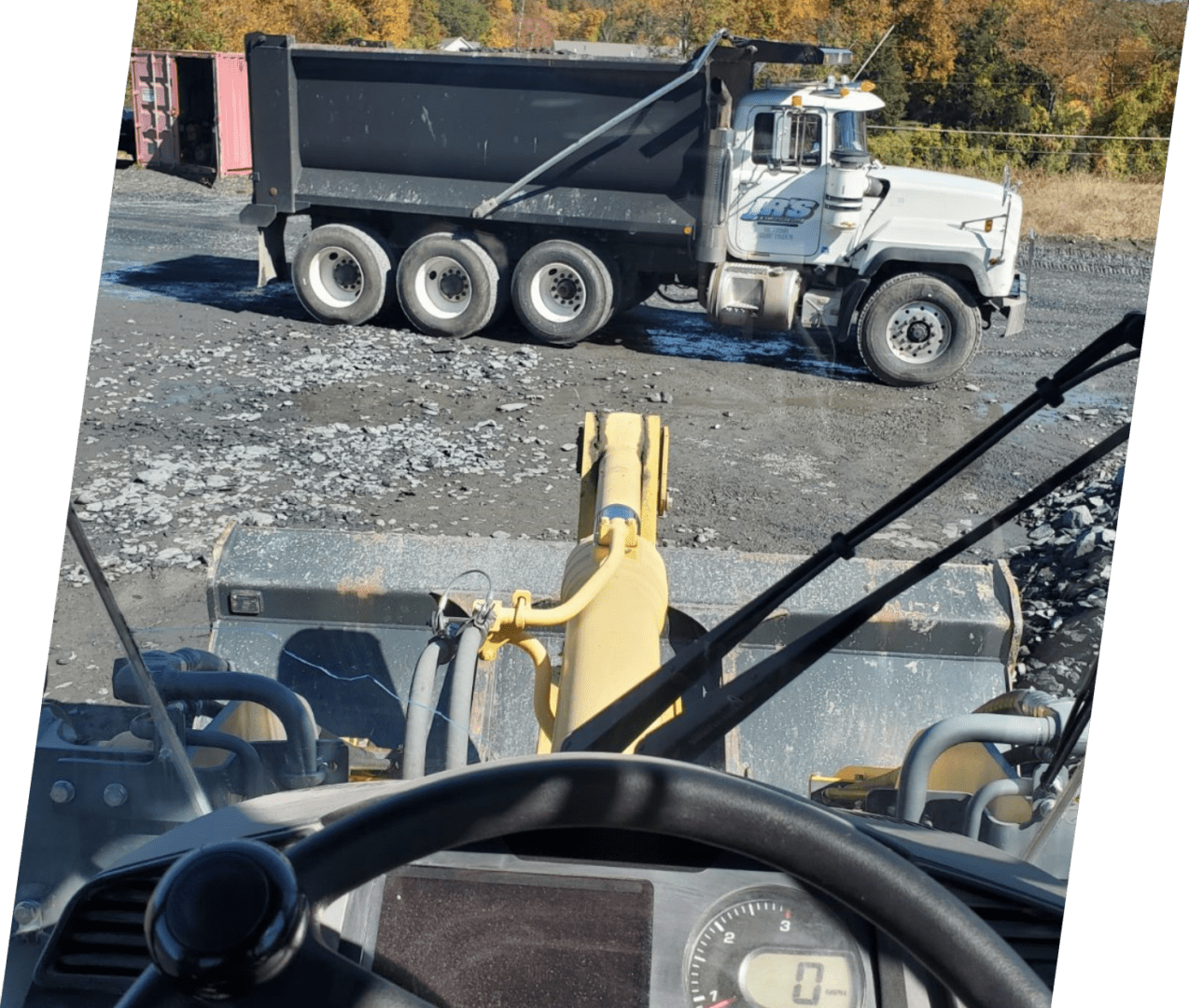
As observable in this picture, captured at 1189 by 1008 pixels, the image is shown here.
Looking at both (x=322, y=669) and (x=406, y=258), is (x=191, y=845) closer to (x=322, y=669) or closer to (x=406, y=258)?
(x=322, y=669)

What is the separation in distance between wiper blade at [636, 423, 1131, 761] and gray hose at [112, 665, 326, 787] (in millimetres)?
568

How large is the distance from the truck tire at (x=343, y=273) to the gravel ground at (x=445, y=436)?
0.14 feet

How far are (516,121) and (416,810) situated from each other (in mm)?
1384

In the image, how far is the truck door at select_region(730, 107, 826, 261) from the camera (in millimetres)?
2262

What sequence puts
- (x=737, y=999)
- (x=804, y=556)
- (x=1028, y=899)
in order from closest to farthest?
1. (x=737, y=999)
2. (x=1028, y=899)
3. (x=804, y=556)

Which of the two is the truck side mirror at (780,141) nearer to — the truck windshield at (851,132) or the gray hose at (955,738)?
the truck windshield at (851,132)

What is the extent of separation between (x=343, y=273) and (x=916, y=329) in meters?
1.04

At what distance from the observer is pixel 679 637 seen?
90.4 inches

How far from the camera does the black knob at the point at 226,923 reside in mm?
1125

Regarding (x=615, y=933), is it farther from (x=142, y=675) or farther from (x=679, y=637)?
(x=142, y=675)

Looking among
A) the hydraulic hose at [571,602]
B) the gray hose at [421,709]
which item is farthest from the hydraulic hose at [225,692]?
the hydraulic hose at [571,602]

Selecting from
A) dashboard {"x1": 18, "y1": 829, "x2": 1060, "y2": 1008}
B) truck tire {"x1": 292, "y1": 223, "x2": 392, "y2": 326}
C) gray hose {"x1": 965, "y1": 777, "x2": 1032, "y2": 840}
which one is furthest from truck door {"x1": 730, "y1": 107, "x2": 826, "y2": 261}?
dashboard {"x1": 18, "y1": 829, "x2": 1060, "y2": 1008}

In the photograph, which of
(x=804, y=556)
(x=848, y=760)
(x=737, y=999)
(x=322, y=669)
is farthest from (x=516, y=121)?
(x=737, y=999)

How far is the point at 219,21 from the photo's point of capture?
2375 mm
